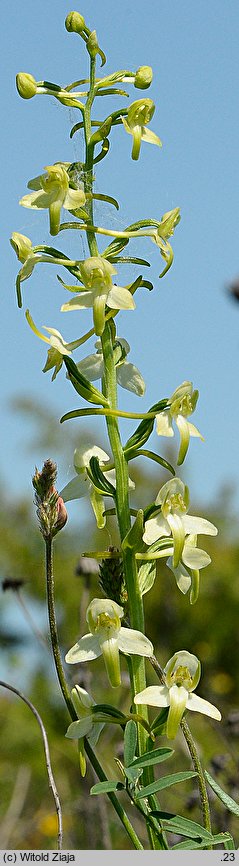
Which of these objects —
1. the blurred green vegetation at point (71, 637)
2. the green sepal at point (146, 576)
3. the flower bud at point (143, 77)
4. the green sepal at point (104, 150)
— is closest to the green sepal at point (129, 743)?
the green sepal at point (146, 576)

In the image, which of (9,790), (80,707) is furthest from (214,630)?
(80,707)

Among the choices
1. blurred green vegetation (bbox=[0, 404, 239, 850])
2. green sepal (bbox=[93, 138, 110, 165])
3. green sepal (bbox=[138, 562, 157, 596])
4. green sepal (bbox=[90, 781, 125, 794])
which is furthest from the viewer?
blurred green vegetation (bbox=[0, 404, 239, 850])

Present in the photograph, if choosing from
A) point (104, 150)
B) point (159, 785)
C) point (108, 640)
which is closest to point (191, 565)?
point (108, 640)

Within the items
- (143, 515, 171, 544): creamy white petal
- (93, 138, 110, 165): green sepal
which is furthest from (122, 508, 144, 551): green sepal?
(93, 138, 110, 165): green sepal

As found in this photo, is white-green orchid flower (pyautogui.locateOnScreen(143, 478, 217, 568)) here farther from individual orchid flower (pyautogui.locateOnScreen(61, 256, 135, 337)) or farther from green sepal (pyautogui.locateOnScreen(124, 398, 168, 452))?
individual orchid flower (pyautogui.locateOnScreen(61, 256, 135, 337))

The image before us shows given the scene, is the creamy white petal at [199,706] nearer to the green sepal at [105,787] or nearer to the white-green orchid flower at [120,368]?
the green sepal at [105,787]
